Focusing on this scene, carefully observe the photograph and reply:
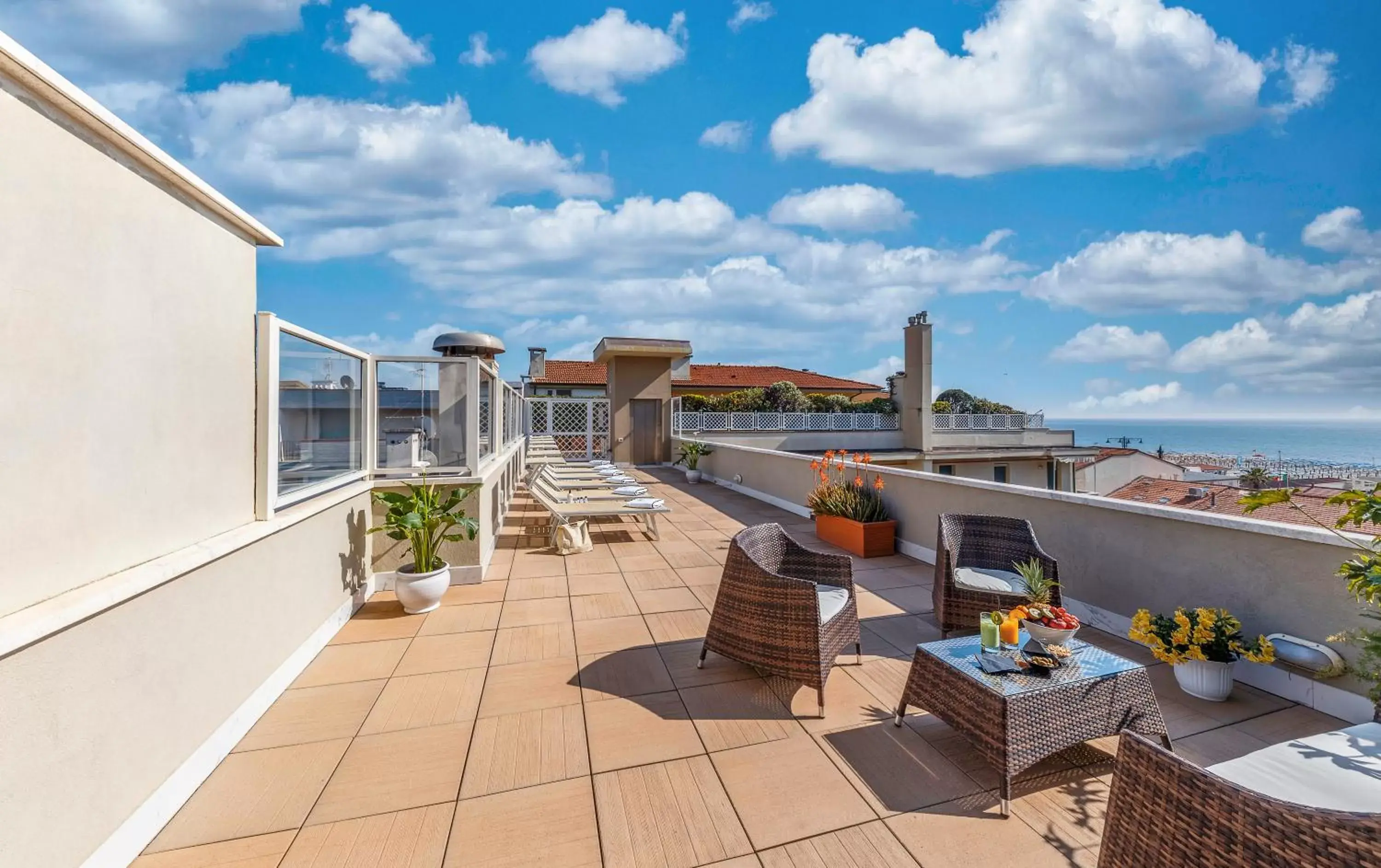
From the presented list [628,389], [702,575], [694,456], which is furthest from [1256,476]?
[702,575]

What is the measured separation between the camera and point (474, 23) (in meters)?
8.21

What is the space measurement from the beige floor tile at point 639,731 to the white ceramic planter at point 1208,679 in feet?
8.83

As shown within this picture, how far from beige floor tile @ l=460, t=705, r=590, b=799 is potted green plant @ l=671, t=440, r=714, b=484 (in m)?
9.66

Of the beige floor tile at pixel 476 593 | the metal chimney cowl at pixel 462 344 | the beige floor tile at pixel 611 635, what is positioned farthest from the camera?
the metal chimney cowl at pixel 462 344

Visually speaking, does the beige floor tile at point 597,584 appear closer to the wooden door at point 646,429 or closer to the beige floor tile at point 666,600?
the beige floor tile at point 666,600

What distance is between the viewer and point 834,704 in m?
2.99

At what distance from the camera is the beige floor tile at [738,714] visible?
267cm

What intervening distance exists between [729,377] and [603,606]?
25.0 meters

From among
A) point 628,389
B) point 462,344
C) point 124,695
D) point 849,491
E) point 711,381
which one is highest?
point 711,381

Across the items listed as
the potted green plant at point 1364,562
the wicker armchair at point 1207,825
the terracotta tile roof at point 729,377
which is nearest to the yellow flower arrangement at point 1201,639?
the potted green plant at point 1364,562

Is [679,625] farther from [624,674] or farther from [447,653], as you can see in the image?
[447,653]

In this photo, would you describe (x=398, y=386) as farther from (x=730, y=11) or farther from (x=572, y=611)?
(x=730, y=11)

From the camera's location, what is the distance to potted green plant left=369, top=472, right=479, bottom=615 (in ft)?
14.0

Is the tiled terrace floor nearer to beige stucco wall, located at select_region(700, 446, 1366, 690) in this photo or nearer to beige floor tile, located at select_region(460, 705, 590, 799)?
beige floor tile, located at select_region(460, 705, 590, 799)
